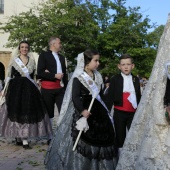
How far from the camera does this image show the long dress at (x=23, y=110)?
679 centimetres

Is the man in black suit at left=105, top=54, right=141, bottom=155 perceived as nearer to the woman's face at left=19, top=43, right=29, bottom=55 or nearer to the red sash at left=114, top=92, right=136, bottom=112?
the red sash at left=114, top=92, right=136, bottom=112

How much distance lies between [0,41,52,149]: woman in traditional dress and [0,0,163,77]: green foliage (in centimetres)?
1650

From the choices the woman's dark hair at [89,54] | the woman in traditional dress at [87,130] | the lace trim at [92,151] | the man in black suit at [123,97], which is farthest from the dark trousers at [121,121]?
the woman's dark hair at [89,54]

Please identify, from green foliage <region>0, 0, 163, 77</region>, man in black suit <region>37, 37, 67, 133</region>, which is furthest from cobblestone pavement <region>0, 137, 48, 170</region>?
green foliage <region>0, 0, 163, 77</region>

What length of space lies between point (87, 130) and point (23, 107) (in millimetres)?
2849

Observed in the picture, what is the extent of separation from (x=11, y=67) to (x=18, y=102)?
60 centimetres

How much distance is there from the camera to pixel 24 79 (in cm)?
685

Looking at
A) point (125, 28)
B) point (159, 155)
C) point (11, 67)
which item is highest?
point (125, 28)

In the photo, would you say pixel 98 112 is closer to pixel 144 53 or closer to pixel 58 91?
pixel 58 91

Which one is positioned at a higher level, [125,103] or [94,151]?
[125,103]

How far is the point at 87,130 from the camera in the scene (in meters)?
4.16

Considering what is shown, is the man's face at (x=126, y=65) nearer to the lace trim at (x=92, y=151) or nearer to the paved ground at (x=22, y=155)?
the lace trim at (x=92, y=151)

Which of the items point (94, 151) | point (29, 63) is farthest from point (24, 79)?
point (94, 151)

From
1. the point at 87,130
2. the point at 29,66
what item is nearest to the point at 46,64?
the point at 29,66
